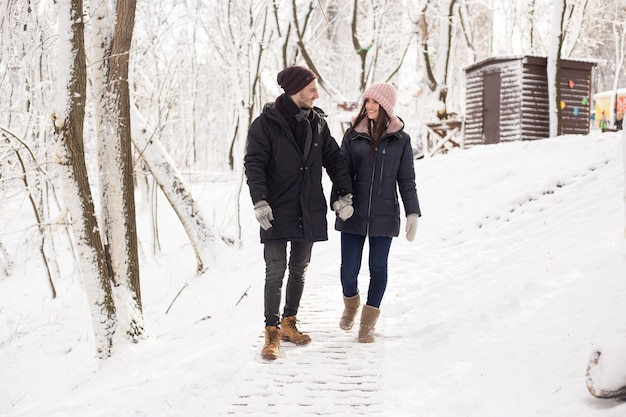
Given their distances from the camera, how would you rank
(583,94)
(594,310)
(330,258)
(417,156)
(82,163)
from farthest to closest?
(417,156), (583,94), (330,258), (82,163), (594,310)

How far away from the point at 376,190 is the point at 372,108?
2.18 feet

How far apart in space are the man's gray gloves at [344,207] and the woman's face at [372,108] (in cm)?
69

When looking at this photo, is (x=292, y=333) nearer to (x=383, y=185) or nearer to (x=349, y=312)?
(x=349, y=312)

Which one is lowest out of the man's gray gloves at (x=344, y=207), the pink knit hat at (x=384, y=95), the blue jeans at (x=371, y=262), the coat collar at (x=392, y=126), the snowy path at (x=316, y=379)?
the snowy path at (x=316, y=379)

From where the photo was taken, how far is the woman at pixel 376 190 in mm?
4281

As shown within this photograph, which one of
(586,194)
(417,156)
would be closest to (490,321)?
(586,194)

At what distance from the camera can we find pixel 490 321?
444cm

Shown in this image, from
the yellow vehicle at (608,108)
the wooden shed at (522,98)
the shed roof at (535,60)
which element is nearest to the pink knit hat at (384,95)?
the wooden shed at (522,98)

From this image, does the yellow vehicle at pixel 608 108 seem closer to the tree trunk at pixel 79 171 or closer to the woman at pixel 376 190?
the woman at pixel 376 190

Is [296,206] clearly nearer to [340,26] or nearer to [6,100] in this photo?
[6,100]

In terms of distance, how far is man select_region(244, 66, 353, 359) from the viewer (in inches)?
157

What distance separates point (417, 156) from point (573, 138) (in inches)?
311

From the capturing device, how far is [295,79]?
4027 mm

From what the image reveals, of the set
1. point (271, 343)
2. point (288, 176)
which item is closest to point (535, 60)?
point (288, 176)
